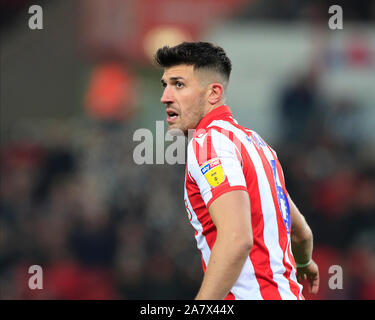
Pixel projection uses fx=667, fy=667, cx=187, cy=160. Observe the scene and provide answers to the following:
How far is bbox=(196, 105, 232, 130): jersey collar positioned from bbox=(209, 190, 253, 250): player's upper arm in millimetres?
595

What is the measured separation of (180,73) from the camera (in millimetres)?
3496

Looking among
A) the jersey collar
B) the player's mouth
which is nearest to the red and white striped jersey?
the jersey collar

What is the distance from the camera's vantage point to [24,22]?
15.2 meters

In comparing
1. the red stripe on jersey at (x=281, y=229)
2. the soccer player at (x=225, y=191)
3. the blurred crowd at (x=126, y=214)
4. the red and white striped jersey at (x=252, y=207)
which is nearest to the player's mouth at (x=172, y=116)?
the soccer player at (x=225, y=191)

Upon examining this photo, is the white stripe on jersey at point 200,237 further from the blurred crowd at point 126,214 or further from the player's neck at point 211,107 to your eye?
the blurred crowd at point 126,214

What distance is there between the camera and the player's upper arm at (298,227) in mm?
3717

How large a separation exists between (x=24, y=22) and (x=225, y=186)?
524 inches

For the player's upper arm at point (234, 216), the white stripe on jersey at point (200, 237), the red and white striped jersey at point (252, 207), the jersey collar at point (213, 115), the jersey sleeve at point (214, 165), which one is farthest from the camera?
the jersey collar at point (213, 115)

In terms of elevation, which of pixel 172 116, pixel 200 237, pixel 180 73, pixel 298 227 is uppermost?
pixel 180 73

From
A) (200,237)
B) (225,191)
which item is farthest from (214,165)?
(200,237)

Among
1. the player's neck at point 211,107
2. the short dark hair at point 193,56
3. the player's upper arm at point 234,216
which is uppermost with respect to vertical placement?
the short dark hair at point 193,56

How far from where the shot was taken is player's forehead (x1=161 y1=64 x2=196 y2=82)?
349 centimetres

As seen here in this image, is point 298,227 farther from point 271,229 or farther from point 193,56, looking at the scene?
point 193,56

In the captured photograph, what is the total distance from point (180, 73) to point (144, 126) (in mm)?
10362
